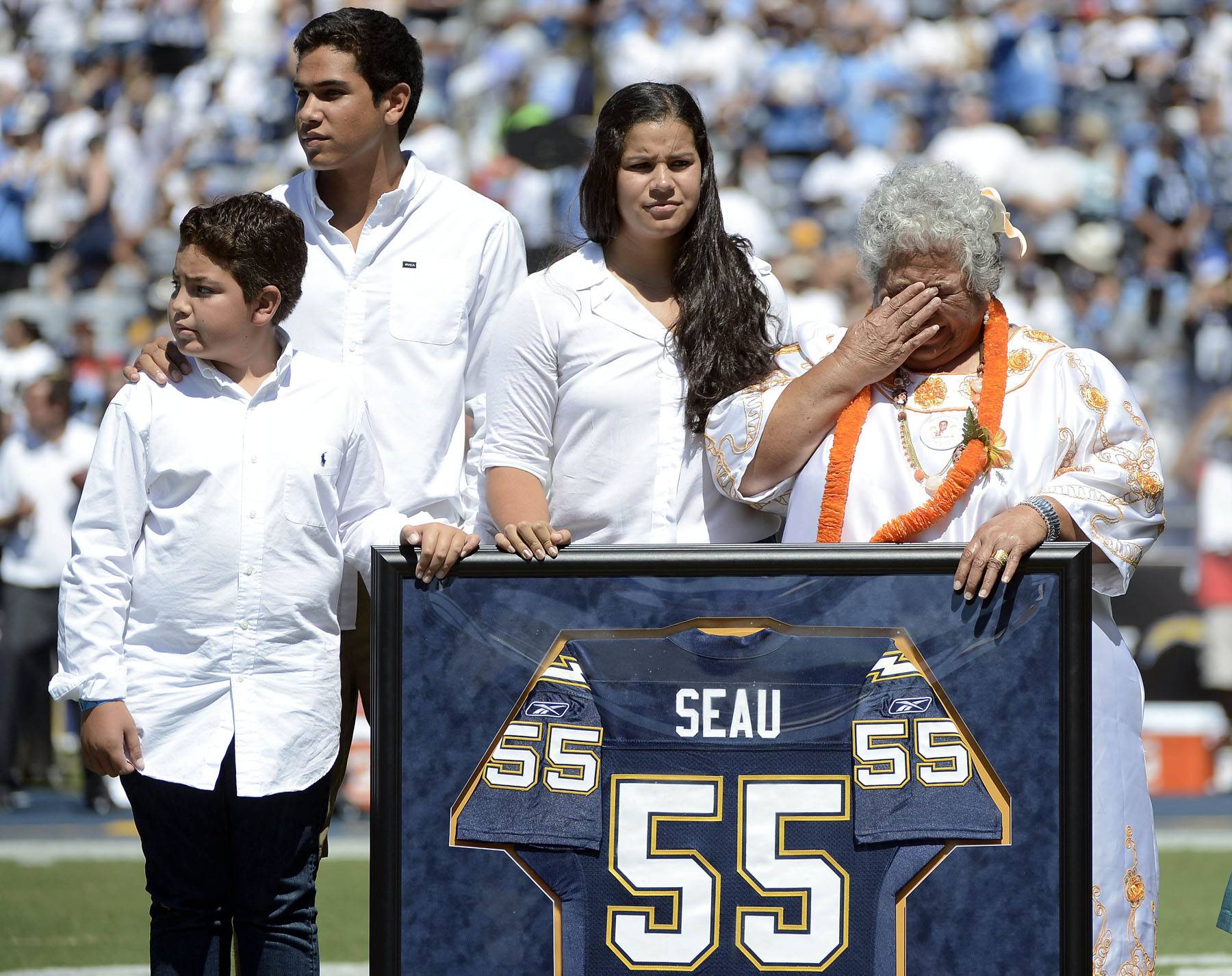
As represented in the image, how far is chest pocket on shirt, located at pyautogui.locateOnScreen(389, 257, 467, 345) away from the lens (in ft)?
11.9

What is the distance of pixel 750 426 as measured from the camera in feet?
10.2

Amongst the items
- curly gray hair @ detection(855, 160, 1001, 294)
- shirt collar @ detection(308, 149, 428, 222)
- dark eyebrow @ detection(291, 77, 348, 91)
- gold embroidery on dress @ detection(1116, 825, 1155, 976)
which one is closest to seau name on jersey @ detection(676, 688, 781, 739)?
gold embroidery on dress @ detection(1116, 825, 1155, 976)

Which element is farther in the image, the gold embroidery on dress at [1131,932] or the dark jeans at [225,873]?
the dark jeans at [225,873]

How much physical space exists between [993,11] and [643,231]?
12566mm

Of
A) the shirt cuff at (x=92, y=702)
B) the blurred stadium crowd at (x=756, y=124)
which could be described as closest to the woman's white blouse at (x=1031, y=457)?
the shirt cuff at (x=92, y=702)

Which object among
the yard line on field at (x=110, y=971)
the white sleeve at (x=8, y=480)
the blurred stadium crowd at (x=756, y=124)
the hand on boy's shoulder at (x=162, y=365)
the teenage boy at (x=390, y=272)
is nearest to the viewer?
the hand on boy's shoulder at (x=162, y=365)

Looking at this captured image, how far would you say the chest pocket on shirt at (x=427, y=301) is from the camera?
3.61 m

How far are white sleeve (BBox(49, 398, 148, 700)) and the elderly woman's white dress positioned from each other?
1132 mm

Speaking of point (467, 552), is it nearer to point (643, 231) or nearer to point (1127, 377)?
point (643, 231)

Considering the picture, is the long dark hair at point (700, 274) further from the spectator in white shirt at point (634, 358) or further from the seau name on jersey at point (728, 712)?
the seau name on jersey at point (728, 712)

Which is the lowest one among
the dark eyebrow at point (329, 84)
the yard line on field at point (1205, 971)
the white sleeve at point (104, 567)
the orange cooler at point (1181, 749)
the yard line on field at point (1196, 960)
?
the yard line on field at point (1196, 960)

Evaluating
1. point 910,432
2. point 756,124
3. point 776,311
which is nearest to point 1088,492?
point 910,432

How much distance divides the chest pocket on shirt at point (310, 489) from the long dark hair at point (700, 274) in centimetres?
70

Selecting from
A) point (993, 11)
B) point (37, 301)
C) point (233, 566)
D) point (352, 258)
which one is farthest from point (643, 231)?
point (993, 11)
